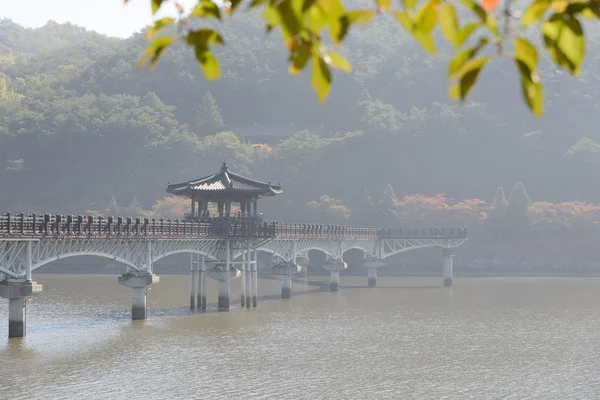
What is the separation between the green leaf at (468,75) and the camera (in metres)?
3.60

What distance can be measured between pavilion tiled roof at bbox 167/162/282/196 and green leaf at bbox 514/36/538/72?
2273 inches

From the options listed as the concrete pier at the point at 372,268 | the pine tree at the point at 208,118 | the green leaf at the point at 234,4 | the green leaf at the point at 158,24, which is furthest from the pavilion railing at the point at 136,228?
the pine tree at the point at 208,118

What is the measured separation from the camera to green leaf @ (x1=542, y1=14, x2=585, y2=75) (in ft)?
11.0

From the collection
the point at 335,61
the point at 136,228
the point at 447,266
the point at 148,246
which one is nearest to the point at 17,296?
the point at 136,228

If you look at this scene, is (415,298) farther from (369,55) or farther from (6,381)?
(369,55)

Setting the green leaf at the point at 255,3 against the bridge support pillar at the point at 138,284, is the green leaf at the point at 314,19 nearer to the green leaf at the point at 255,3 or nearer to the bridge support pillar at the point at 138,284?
the green leaf at the point at 255,3

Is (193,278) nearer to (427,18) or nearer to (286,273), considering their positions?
(286,273)

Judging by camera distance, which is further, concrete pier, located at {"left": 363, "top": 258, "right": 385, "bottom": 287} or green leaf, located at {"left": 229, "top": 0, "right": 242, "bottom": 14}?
concrete pier, located at {"left": 363, "top": 258, "right": 385, "bottom": 287}

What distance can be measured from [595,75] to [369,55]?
56920 mm

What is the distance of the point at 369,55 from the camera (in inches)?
7549

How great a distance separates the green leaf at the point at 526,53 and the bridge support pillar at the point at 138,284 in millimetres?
46835

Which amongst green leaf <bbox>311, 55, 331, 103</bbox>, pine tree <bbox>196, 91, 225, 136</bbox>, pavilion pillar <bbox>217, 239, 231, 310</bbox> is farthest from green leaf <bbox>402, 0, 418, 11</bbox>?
pine tree <bbox>196, 91, 225, 136</bbox>

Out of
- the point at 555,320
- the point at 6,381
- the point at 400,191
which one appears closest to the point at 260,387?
the point at 6,381

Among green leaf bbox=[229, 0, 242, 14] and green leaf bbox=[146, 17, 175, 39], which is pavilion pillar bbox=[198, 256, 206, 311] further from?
green leaf bbox=[229, 0, 242, 14]
